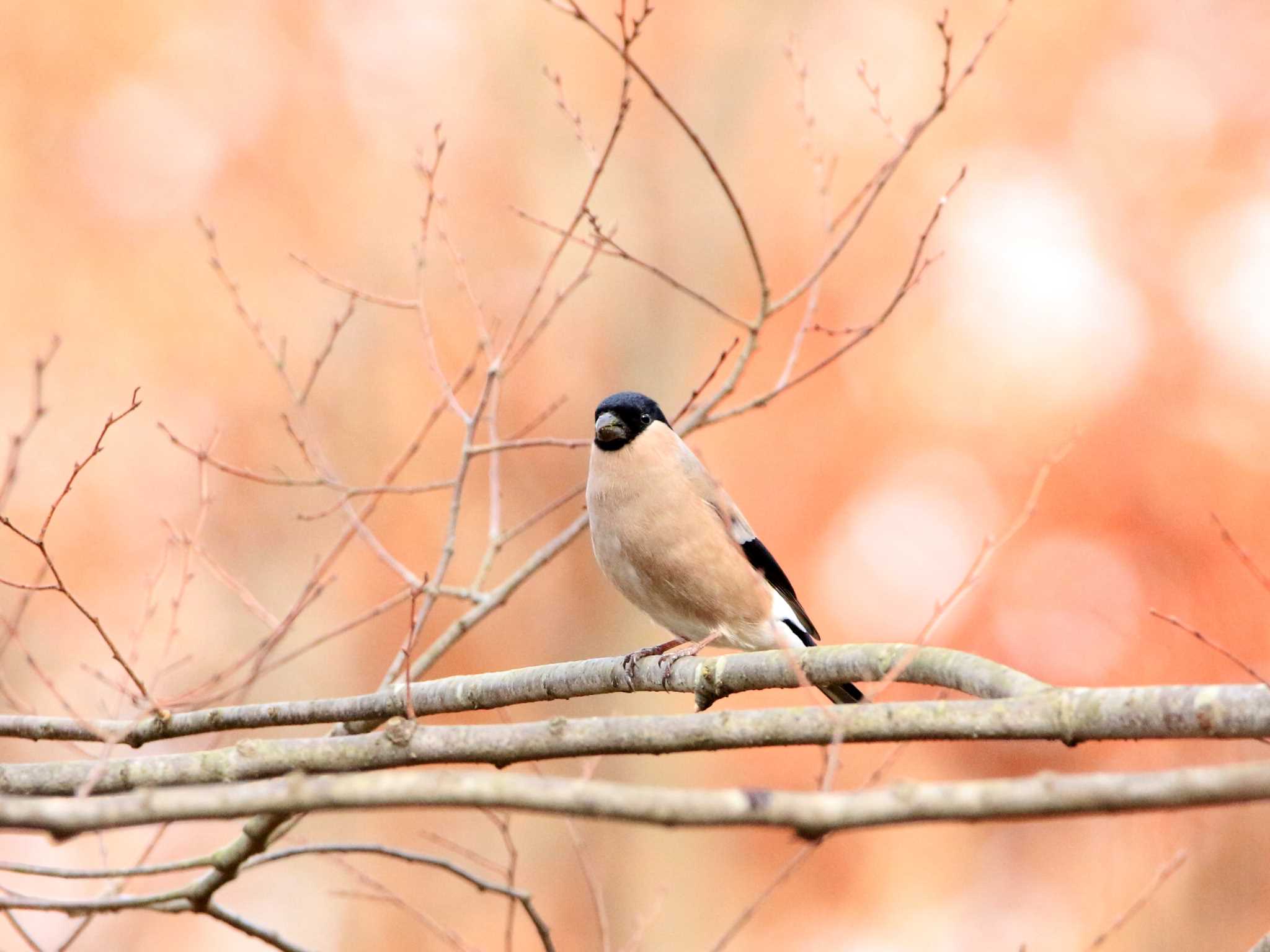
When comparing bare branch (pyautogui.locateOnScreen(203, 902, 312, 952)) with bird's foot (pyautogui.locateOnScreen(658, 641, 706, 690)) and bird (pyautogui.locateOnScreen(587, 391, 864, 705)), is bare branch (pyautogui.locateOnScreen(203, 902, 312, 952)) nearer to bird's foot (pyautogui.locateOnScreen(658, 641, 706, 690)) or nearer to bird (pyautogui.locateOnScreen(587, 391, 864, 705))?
bird's foot (pyautogui.locateOnScreen(658, 641, 706, 690))

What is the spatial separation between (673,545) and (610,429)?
2.05 feet

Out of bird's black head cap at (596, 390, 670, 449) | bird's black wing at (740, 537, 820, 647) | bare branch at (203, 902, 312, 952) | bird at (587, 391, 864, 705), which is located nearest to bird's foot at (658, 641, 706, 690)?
bird at (587, 391, 864, 705)

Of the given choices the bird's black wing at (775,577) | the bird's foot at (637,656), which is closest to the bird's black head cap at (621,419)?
the bird's black wing at (775,577)

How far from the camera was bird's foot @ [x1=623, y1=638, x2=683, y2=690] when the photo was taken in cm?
394

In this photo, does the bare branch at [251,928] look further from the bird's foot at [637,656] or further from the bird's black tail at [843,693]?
the bird's black tail at [843,693]

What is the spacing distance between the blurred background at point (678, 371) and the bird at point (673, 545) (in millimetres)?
3109

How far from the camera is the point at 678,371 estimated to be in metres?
10.9

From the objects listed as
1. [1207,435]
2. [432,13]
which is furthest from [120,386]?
[1207,435]

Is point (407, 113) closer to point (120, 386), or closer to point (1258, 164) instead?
point (120, 386)

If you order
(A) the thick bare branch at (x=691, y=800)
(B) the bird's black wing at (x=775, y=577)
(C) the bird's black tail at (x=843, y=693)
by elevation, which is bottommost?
(A) the thick bare branch at (x=691, y=800)

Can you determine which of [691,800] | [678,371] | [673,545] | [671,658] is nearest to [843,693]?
[673,545]

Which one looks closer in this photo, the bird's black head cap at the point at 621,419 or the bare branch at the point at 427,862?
the bare branch at the point at 427,862

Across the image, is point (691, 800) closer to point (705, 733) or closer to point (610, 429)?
point (705, 733)

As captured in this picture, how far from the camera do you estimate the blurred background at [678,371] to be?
8516mm
